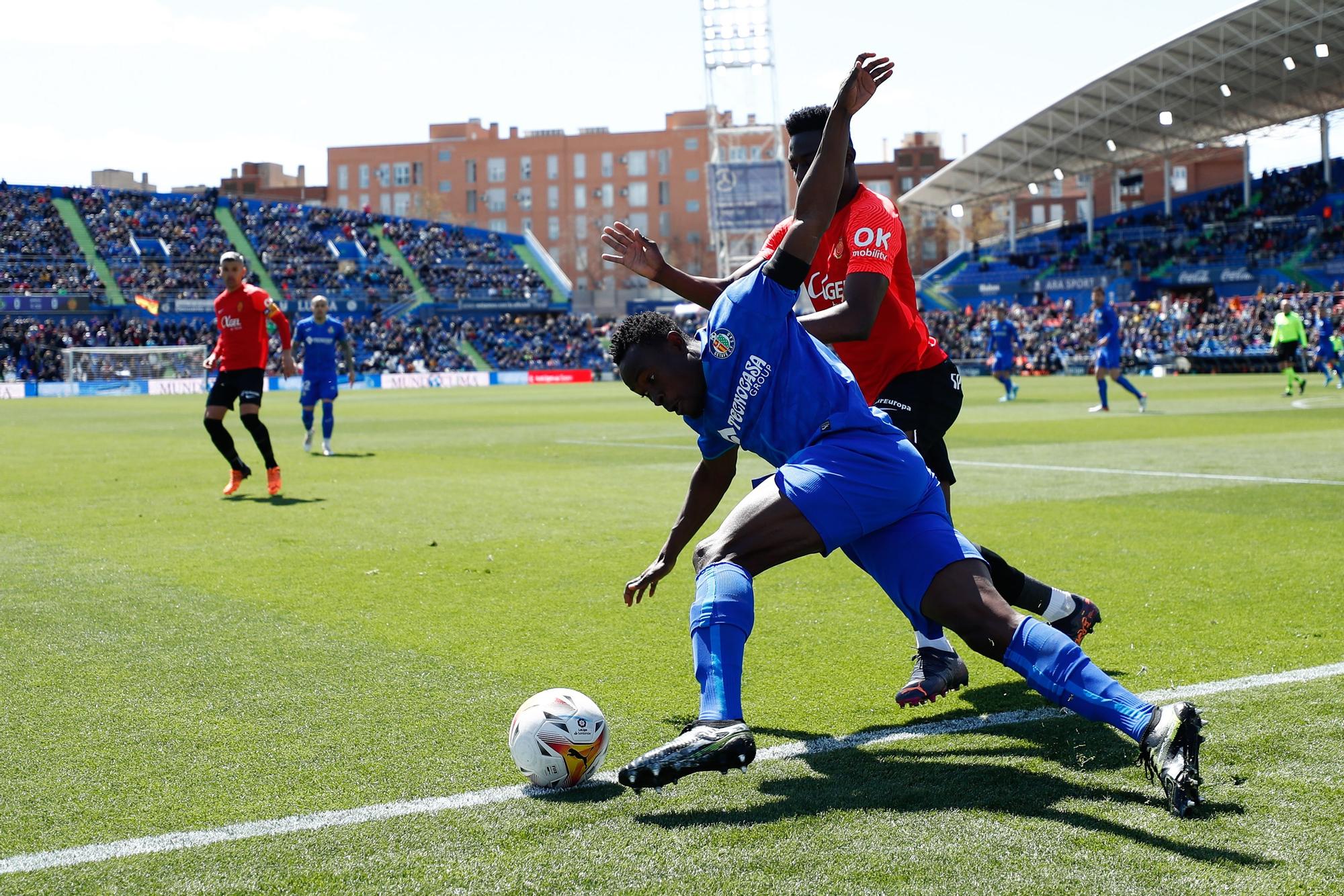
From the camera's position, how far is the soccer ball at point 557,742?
12.6 feet

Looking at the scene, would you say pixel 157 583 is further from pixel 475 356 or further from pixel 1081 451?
pixel 475 356

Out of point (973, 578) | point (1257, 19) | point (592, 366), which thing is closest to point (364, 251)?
point (592, 366)

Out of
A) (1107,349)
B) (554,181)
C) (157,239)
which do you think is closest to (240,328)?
(1107,349)

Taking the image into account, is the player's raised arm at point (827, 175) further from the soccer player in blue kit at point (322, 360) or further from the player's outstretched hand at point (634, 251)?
the soccer player in blue kit at point (322, 360)

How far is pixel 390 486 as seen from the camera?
13492 millimetres

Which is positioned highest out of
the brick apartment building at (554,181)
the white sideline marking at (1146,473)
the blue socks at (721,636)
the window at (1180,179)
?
the brick apartment building at (554,181)

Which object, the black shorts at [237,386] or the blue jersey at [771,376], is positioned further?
the black shorts at [237,386]

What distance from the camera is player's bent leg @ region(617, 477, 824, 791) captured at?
3547 mm

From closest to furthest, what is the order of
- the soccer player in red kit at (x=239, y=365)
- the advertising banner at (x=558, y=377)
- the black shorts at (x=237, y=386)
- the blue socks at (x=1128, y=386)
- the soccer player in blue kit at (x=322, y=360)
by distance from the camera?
the soccer player in red kit at (x=239, y=365) < the black shorts at (x=237, y=386) < the soccer player in blue kit at (x=322, y=360) < the blue socks at (x=1128, y=386) < the advertising banner at (x=558, y=377)

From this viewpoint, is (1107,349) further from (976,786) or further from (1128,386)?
(976,786)

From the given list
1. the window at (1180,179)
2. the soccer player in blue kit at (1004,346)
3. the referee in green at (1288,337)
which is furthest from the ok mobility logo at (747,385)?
the window at (1180,179)

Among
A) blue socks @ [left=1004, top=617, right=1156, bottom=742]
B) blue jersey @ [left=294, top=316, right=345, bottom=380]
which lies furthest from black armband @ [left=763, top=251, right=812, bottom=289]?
blue jersey @ [left=294, top=316, right=345, bottom=380]

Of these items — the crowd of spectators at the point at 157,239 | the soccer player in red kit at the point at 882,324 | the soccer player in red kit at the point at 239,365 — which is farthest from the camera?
the crowd of spectators at the point at 157,239

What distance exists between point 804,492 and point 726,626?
0.47 meters
